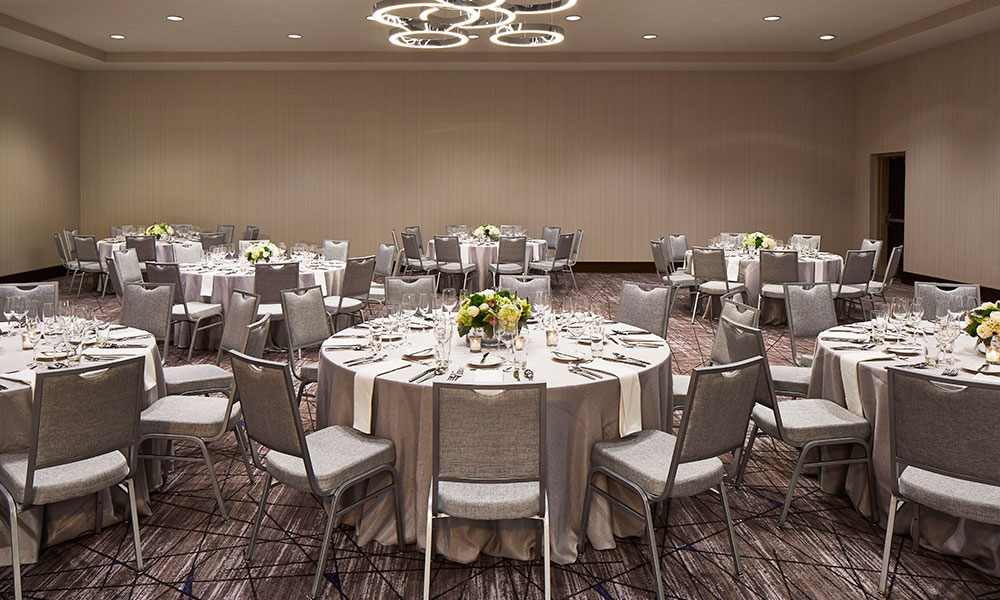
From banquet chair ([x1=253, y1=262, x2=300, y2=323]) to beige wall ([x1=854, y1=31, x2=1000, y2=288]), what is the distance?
962cm

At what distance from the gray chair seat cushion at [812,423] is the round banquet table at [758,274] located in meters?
5.09

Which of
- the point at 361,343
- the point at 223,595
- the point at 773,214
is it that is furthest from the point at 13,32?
the point at 773,214

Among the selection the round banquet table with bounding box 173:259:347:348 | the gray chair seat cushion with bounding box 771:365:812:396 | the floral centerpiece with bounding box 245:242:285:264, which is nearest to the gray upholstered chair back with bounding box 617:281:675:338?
the gray chair seat cushion with bounding box 771:365:812:396

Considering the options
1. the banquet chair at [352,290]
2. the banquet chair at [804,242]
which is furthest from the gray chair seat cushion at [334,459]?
the banquet chair at [804,242]

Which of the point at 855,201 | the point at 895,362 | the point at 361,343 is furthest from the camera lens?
the point at 855,201

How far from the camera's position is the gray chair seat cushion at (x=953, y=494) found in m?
2.87

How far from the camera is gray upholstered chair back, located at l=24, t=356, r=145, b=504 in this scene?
9.40 feet

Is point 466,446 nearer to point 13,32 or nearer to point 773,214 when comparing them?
point 13,32

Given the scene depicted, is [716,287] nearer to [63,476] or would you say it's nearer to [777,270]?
[777,270]

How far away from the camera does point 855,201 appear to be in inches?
576

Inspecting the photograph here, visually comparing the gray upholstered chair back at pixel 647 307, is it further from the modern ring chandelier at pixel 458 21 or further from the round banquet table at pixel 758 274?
the round banquet table at pixel 758 274

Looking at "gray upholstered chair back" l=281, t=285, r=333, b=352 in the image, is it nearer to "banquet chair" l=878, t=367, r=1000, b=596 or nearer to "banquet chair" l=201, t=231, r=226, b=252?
"banquet chair" l=878, t=367, r=1000, b=596

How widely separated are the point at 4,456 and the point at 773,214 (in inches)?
545

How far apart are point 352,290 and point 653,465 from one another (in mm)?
4914
